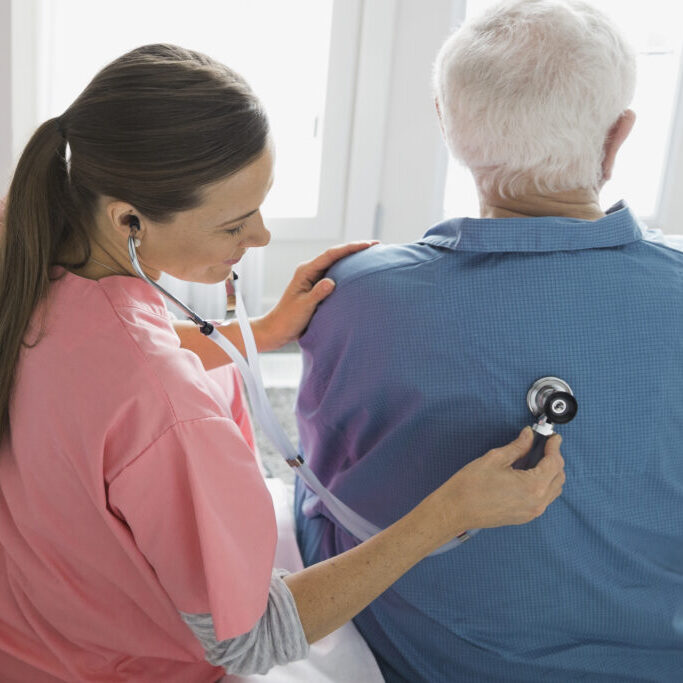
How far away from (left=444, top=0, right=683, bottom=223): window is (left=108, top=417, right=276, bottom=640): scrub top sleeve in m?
2.21

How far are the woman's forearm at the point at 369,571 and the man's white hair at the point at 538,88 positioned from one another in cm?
43

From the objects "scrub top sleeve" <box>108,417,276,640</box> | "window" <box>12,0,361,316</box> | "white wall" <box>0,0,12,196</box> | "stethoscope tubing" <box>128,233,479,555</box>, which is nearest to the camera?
"scrub top sleeve" <box>108,417,276,640</box>

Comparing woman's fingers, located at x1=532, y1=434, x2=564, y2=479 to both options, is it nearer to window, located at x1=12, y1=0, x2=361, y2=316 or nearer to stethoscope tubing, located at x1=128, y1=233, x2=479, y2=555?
stethoscope tubing, located at x1=128, y1=233, x2=479, y2=555

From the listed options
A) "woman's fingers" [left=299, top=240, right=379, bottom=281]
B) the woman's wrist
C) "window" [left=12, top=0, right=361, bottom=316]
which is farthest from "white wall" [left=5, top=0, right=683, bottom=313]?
"woman's fingers" [left=299, top=240, right=379, bottom=281]

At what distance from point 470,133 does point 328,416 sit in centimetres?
41

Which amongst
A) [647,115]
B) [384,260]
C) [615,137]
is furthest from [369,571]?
[647,115]

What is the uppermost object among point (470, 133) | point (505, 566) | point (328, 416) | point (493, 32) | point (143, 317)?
point (493, 32)

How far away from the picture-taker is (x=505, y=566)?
1131 millimetres

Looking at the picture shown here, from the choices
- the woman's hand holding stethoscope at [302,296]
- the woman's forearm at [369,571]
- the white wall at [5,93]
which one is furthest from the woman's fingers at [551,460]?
the white wall at [5,93]

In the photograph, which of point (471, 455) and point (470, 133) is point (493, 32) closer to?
point (470, 133)

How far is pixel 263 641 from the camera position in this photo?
38.9 inches

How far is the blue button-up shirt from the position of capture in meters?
1.05

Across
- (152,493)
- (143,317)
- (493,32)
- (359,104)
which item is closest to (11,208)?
(143,317)

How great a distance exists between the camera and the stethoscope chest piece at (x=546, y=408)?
0.99 m
